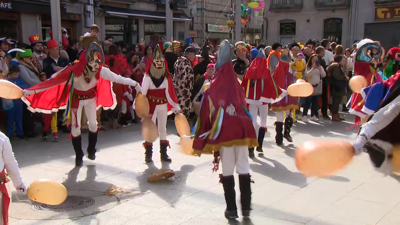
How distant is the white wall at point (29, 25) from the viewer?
16.0 meters

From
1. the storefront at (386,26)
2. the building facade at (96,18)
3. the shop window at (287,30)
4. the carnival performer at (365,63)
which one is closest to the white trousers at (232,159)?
the carnival performer at (365,63)

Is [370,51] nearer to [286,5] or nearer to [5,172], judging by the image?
[5,172]

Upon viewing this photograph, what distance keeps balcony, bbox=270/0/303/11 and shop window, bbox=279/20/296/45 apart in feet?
3.64

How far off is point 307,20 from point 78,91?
28.1 metres

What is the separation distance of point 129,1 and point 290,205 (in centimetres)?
1831

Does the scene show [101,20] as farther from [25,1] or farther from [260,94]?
[260,94]

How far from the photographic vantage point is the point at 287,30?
3338cm

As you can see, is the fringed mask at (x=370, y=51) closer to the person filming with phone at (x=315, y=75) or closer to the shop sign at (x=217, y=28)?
the person filming with phone at (x=315, y=75)

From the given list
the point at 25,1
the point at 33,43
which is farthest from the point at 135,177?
the point at 25,1

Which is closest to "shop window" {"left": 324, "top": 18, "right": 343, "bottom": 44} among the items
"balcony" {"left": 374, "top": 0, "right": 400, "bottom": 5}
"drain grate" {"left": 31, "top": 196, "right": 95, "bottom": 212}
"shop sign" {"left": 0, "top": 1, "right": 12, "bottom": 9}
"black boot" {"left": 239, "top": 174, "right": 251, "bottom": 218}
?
"balcony" {"left": 374, "top": 0, "right": 400, "bottom": 5}

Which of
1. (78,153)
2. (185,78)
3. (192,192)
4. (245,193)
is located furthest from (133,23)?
(245,193)

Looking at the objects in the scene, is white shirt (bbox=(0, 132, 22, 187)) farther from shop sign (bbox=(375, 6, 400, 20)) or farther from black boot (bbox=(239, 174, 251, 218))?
shop sign (bbox=(375, 6, 400, 20))

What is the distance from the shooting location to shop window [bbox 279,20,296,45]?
33.1m

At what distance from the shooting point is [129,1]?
21422mm
